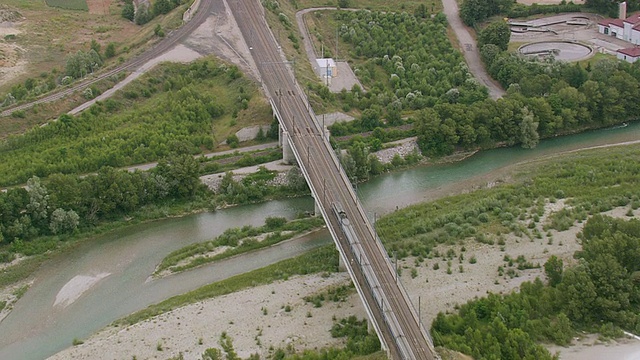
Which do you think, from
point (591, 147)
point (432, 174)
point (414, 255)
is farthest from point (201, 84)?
point (591, 147)

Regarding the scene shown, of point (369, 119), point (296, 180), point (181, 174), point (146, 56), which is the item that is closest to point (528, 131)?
point (369, 119)

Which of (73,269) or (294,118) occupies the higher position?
(294,118)

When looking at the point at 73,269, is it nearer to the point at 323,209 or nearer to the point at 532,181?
the point at 323,209

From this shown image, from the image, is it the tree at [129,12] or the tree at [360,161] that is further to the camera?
the tree at [129,12]

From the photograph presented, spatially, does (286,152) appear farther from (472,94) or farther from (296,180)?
(472,94)

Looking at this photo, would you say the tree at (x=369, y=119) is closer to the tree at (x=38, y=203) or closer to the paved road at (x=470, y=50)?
the paved road at (x=470, y=50)

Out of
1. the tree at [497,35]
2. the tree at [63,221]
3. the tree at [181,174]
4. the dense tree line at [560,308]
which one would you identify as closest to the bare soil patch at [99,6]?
the tree at [181,174]

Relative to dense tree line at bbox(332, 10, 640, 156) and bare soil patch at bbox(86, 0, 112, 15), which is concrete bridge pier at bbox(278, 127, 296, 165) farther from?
bare soil patch at bbox(86, 0, 112, 15)
